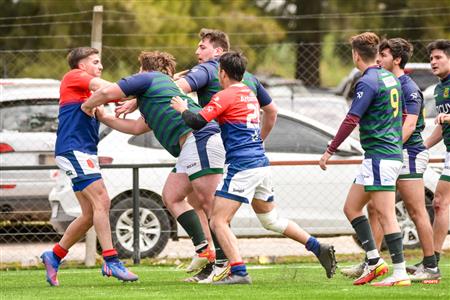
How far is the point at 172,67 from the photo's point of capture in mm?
10914

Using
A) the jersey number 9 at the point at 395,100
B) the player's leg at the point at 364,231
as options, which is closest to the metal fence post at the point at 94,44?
the player's leg at the point at 364,231

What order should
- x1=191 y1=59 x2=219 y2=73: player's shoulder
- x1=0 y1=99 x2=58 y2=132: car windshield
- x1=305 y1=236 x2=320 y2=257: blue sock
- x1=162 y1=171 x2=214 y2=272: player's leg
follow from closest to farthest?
1. x1=305 y1=236 x2=320 y2=257: blue sock
2. x1=191 y1=59 x2=219 y2=73: player's shoulder
3. x1=162 y1=171 x2=214 y2=272: player's leg
4. x1=0 y1=99 x2=58 y2=132: car windshield

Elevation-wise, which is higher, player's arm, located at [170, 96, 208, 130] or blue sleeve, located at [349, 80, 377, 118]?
blue sleeve, located at [349, 80, 377, 118]

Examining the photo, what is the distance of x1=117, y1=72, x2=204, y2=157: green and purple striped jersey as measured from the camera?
1048 centimetres

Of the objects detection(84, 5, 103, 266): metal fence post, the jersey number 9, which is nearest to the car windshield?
detection(84, 5, 103, 266): metal fence post

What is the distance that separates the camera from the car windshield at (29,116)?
16094mm

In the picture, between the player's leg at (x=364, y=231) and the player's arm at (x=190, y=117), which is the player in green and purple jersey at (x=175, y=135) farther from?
the player's leg at (x=364, y=231)

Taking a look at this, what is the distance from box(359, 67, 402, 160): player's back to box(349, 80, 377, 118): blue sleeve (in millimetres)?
18

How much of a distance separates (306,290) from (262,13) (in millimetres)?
17334

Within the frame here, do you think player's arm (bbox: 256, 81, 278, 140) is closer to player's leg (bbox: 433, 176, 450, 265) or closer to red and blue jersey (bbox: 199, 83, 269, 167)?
red and blue jersey (bbox: 199, 83, 269, 167)

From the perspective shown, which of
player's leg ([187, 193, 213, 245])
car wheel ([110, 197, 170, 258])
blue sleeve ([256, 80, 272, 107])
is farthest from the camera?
car wheel ([110, 197, 170, 258])

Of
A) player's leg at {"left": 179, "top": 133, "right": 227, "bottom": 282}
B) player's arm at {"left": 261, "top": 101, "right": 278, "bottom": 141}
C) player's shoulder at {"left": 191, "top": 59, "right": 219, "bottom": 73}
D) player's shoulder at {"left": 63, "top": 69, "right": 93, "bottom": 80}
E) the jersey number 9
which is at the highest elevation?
player's shoulder at {"left": 191, "top": 59, "right": 219, "bottom": 73}

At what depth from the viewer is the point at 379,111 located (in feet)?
33.2

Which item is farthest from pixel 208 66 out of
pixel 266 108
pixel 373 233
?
pixel 373 233
